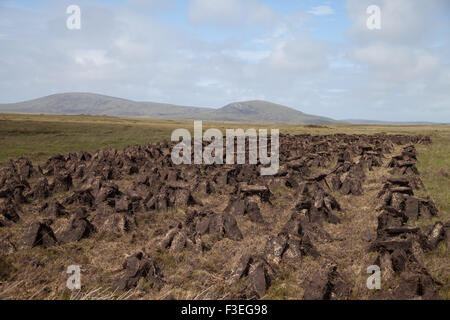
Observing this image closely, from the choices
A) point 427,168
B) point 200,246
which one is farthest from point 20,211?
point 427,168

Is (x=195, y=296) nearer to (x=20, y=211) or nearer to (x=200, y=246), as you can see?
(x=200, y=246)

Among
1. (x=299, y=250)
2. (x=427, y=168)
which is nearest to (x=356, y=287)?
(x=299, y=250)

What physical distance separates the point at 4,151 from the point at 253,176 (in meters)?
31.2

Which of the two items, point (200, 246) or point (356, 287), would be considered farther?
point (200, 246)

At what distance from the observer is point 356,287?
7301mm

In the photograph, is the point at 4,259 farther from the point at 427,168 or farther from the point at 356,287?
the point at 427,168

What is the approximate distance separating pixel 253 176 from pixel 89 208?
10.4 meters

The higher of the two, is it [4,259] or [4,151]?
[4,151]

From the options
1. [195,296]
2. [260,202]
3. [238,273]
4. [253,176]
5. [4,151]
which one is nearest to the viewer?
[195,296]
